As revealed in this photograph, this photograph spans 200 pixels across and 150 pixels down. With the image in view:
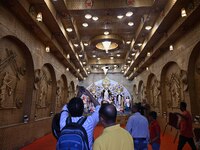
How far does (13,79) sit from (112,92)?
1334cm

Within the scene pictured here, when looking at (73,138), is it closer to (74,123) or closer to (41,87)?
(74,123)

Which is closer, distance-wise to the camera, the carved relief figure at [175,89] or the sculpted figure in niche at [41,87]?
the sculpted figure in niche at [41,87]

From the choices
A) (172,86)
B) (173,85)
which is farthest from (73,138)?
(172,86)

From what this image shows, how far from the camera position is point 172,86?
8.27 meters

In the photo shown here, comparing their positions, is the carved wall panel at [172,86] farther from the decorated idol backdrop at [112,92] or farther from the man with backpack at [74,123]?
the decorated idol backdrop at [112,92]

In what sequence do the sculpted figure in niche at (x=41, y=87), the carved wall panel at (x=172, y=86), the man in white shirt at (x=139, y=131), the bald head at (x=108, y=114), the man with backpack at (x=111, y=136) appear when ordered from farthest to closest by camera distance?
the carved wall panel at (x=172, y=86) < the sculpted figure in niche at (x=41, y=87) < the man in white shirt at (x=139, y=131) < the bald head at (x=108, y=114) < the man with backpack at (x=111, y=136)

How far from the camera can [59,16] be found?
6.46 metres

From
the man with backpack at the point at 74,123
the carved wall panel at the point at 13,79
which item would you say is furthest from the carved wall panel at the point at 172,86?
the carved wall panel at the point at 13,79

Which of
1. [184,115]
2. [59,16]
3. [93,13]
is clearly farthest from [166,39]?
[59,16]

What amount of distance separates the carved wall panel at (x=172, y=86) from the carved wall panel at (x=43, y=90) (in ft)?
20.5

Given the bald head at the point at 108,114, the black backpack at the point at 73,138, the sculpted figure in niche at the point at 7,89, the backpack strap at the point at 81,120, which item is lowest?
the black backpack at the point at 73,138

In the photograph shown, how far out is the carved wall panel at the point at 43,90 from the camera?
7.16 meters

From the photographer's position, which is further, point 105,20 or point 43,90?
point 43,90

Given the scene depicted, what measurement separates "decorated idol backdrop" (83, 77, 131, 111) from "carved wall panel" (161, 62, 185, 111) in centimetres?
837
